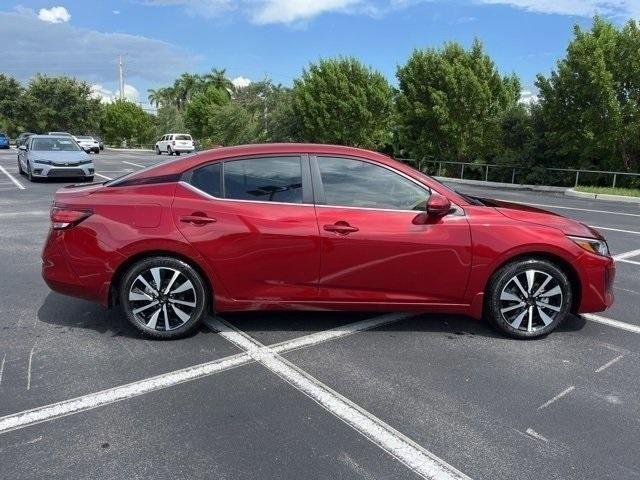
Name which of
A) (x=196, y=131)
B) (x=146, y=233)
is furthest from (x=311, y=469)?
(x=196, y=131)

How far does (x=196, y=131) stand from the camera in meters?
58.6

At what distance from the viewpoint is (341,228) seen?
4270mm

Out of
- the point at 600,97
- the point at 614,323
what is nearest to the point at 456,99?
the point at 600,97

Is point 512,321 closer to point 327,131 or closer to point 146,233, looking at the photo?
point 146,233

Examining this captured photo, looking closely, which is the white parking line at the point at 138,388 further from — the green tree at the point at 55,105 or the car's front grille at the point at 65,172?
the green tree at the point at 55,105

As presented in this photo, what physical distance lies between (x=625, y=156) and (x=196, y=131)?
4642 cm

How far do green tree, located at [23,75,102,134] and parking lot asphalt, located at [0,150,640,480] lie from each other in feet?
204

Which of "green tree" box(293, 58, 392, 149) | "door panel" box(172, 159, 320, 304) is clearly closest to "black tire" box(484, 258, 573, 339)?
"door panel" box(172, 159, 320, 304)

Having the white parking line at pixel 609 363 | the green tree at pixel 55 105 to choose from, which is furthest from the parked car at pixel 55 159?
the green tree at pixel 55 105

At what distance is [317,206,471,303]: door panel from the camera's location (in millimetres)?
4281

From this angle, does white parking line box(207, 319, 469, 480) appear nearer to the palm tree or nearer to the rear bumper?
the rear bumper

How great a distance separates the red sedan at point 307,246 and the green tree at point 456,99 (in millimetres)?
19765

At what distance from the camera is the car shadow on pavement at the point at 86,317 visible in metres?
4.64

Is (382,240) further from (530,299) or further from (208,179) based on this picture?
(208,179)
